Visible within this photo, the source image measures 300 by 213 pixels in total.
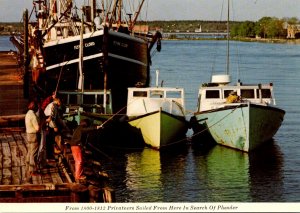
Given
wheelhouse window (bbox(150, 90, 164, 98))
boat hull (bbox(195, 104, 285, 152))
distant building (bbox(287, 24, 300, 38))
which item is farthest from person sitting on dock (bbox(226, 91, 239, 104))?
distant building (bbox(287, 24, 300, 38))

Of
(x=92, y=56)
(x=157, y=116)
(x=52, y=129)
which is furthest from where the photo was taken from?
Answer: (x=92, y=56)

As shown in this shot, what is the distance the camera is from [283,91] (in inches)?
2090

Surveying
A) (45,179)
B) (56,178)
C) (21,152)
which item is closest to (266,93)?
(21,152)

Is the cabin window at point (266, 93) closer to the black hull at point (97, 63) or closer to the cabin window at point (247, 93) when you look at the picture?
the cabin window at point (247, 93)

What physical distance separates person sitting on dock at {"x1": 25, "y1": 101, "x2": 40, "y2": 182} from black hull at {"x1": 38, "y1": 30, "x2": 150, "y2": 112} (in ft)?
67.2

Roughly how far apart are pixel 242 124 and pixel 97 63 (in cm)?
1270

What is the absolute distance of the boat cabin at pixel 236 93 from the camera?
97.9ft

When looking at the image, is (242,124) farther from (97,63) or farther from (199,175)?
(97,63)

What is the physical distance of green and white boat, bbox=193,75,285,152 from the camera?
2772 centimetres

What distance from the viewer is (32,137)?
16.3 metres

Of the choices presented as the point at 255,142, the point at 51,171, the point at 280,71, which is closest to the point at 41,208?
the point at 51,171

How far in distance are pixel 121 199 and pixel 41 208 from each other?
318 inches

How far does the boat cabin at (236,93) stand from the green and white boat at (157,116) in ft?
3.73

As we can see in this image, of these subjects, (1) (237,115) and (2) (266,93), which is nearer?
(1) (237,115)
